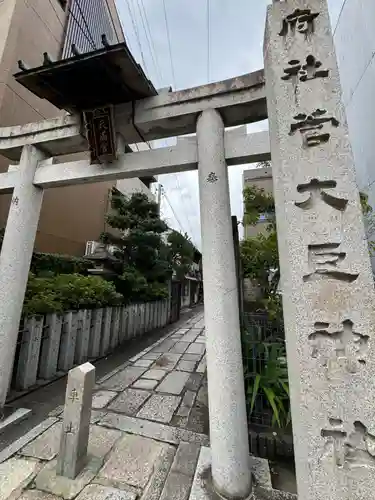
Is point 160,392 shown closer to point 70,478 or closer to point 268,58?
point 70,478

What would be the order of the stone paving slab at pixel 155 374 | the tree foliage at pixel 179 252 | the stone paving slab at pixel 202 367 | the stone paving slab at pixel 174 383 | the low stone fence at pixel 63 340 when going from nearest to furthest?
the low stone fence at pixel 63 340
the stone paving slab at pixel 174 383
the stone paving slab at pixel 155 374
the stone paving slab at pixel 202 367
the tree foliage at pixel 179 252

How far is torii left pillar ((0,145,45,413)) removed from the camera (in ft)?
11.3

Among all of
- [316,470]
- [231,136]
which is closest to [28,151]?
[231,136]

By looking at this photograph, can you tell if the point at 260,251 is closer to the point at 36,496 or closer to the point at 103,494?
the point at 103,494

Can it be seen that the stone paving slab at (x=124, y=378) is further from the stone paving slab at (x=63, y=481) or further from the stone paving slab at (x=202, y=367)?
the stone paving slab at (x=63, y=481)

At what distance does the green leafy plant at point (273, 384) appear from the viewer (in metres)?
3.11

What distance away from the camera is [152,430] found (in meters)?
3.21

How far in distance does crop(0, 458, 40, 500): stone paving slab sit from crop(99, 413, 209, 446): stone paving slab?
0.98 metres

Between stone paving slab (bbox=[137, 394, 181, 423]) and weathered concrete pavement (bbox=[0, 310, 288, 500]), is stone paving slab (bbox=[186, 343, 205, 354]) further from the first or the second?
stone paving slab (bbox=[137, 394, 181, 423])

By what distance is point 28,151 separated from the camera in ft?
12.9

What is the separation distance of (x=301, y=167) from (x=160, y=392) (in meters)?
4.47

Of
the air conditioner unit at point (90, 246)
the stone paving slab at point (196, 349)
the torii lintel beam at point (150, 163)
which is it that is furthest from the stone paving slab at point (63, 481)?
the air conditioner unit at point (90, 246)

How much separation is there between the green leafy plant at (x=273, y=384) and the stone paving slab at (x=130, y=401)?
1.85 metres

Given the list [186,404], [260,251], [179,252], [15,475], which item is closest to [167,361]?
[186,404]
